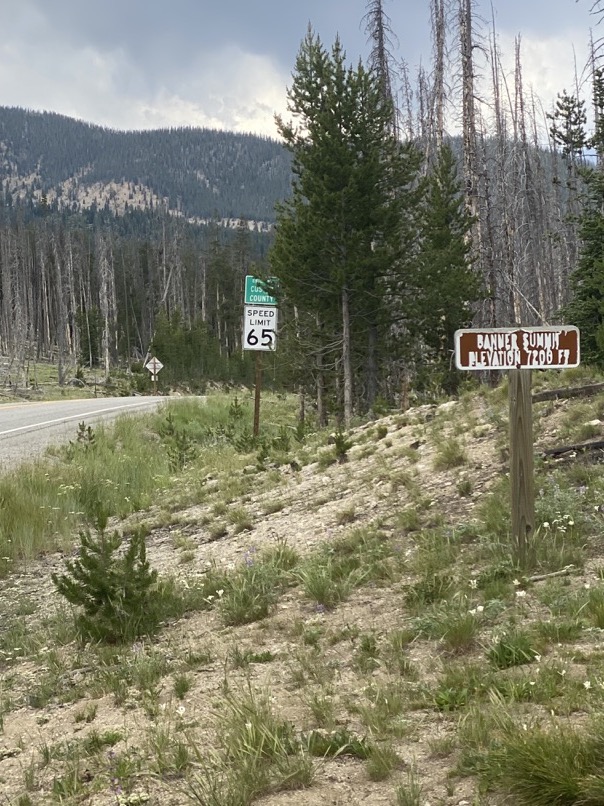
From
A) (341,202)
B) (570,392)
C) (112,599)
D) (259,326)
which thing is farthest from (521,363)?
(341,202)

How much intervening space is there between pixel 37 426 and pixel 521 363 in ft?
45.3

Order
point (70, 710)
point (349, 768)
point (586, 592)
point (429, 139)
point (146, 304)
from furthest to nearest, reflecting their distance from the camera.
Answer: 1. point (146, 304)
2. point (429, 139)
3. point (586, 592)
4. point (70, 710)
5. point (349, 768)

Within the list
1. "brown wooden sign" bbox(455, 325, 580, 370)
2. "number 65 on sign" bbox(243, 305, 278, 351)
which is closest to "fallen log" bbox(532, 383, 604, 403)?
"brown wooden sign" bbox(455, 325, 580, 370)

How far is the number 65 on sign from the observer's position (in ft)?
40.0

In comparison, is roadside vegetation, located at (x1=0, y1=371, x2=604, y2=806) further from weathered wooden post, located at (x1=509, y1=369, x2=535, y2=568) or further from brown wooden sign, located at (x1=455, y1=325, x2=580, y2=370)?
brown wooden sign, located at (x1=455, y1=325, x2=580, y2=370)

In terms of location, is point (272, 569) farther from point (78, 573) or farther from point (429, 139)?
point (429, 139)

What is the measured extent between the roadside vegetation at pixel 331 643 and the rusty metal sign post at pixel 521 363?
0.28 metres

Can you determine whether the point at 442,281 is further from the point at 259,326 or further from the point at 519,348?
the point at 519,348

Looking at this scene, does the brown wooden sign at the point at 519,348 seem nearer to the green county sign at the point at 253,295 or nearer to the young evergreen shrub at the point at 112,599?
the young evergreen shrub at the point at 112,599

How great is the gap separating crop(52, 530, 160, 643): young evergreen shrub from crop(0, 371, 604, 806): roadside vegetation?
2cm

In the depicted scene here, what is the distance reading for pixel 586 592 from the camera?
387 centimetres

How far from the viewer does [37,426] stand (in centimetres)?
1590

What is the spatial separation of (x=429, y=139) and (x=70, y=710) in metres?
29.5

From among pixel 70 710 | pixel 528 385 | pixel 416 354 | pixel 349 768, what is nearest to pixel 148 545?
pixel 70 710
